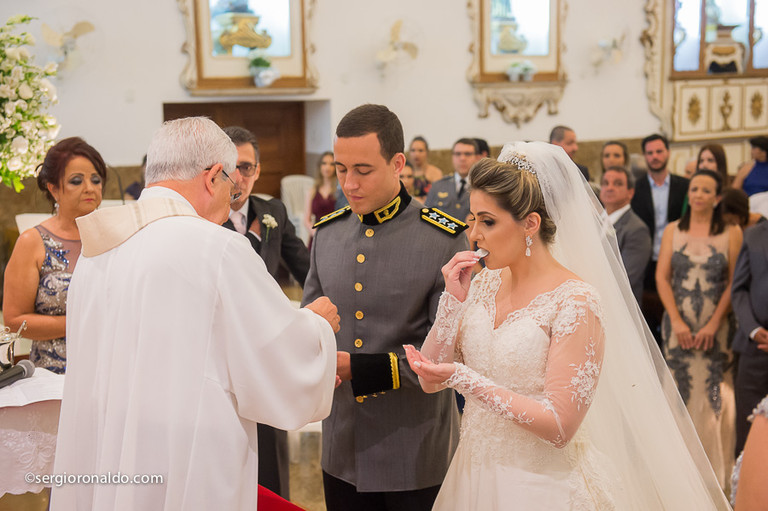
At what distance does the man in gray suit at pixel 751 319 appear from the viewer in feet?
13.3

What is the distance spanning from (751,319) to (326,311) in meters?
2.80

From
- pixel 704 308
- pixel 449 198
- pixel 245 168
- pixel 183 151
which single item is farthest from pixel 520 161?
pixel 449 198

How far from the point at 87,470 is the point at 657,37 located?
11.9m

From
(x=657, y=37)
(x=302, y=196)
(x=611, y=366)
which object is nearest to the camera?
(x=611, y=366)

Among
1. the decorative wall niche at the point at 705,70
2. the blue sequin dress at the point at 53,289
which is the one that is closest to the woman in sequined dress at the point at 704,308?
the blue sequin dress at the point at 53,289

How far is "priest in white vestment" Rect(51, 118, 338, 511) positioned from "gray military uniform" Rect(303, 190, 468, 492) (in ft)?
1.25

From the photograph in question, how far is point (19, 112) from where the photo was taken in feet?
11.5

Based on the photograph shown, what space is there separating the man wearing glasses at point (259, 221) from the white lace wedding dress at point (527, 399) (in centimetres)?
105

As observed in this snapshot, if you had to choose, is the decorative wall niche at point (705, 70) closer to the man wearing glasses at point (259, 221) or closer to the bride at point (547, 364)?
the man wearing glasses at point (259, 221)

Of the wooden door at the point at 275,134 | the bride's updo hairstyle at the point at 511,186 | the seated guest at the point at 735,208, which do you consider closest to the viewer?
the bride's updo hairstyle at the point at 511,186

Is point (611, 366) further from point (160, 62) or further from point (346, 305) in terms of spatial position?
point (160, 62)

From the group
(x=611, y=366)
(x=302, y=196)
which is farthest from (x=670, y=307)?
(x=302, y=196)

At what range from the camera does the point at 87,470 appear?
83.9 inches

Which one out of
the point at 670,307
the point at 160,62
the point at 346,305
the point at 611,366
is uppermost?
the point at 160,62
